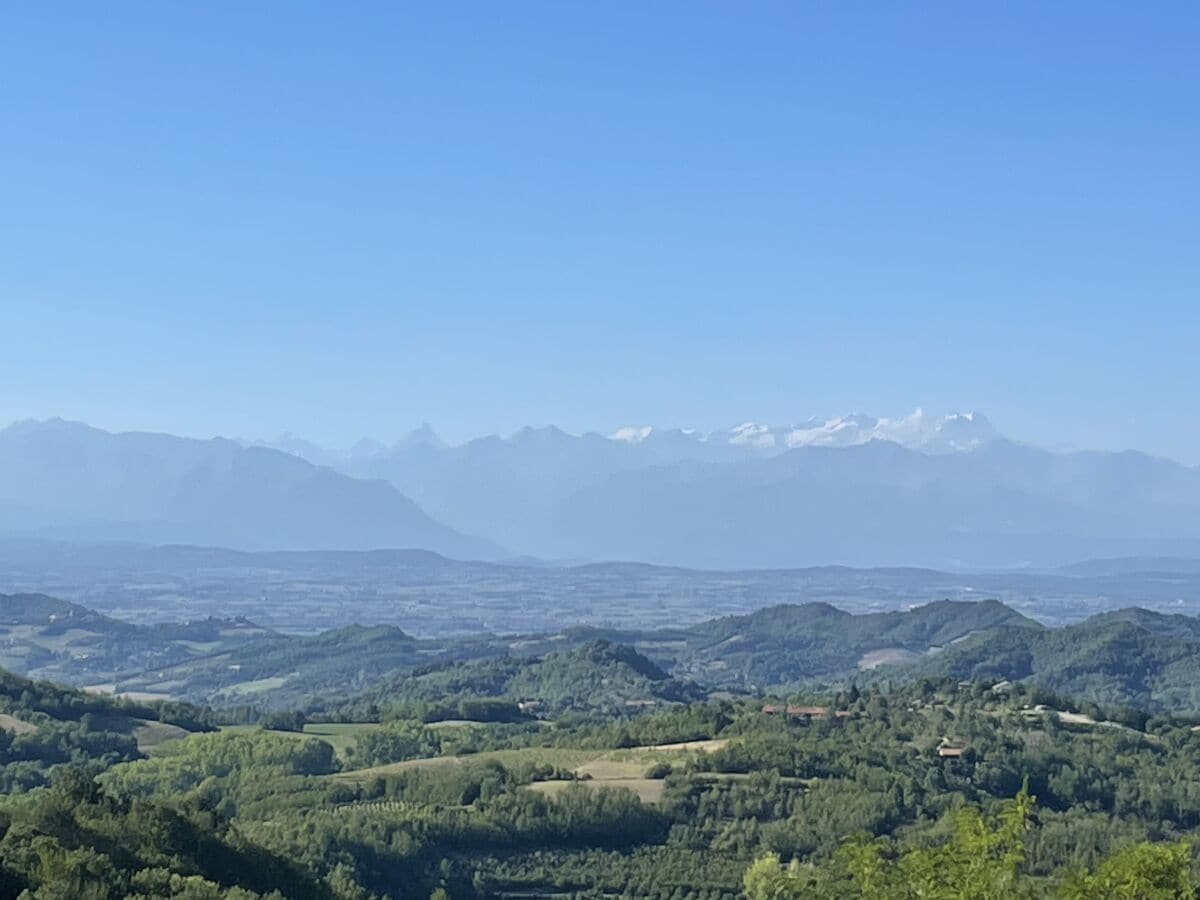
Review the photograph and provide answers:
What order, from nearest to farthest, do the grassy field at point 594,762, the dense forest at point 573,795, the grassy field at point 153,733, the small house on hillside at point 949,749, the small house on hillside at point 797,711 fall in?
the dense forest at point 573,795 < the grassy field at point 594,762 < the small house on hillside at point 949,749 < the grassy field at point 153,733 < the small house on hillside at point 797,711

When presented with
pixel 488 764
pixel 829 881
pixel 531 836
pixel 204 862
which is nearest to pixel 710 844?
pixel 531 836

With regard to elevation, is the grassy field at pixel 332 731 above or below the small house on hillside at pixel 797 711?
below

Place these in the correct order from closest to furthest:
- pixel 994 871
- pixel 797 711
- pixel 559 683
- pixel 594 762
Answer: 1. pixel 994 871
2. pixel 594 762
3. pixel 797 711
4. pixel 559 683

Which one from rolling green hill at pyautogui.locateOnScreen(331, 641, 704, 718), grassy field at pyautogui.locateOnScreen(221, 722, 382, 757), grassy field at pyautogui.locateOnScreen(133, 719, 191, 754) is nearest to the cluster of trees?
grassy field at pyautogui.locateOnScreen(221, 722, 382, 757)

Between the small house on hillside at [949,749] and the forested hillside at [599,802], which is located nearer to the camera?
the forested hillside at [599,802]

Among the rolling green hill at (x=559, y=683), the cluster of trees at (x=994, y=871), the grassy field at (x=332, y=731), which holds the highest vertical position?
the cluster of trees at (x=994, y=871)

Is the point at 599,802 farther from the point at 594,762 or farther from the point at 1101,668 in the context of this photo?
the point at 1101,668

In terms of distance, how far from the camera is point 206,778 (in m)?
91.8

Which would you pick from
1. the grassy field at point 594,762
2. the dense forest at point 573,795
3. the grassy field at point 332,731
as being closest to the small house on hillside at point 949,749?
the dense forest at point 573,795

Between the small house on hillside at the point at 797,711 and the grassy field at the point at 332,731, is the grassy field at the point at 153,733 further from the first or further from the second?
the small house on hillside at the point at 797,711

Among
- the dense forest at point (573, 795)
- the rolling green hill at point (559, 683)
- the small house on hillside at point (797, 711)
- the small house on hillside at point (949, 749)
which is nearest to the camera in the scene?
the dense forest at point (573, 795)

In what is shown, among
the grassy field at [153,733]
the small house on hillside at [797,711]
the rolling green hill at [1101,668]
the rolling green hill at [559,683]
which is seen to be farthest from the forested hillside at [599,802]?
the rolling green hill at [1101,668]

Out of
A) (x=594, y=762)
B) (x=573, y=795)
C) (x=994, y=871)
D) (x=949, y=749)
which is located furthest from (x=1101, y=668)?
(x=994, y=871)

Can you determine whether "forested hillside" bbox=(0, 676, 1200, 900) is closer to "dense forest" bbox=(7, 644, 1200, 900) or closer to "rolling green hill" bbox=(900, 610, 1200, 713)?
"dense forest" bbox=(7, 644, 1200, 900)
